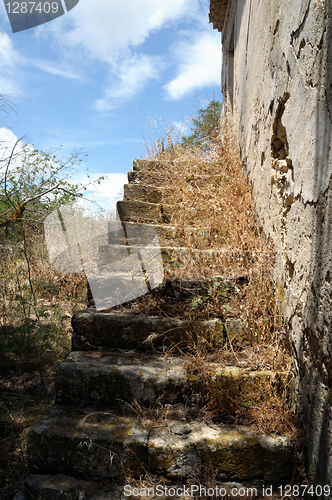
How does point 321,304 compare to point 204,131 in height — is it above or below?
below

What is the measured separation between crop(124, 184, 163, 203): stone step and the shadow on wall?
2.53m

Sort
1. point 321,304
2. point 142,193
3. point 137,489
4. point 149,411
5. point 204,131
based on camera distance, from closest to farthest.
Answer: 1. point 321,304
2. point 137,489
3. point 149,411
4. point 142,193
5. point 204,131

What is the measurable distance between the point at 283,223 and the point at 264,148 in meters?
0.87

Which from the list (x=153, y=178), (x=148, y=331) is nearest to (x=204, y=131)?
(x=153, y=178)

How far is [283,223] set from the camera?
6.80 ft

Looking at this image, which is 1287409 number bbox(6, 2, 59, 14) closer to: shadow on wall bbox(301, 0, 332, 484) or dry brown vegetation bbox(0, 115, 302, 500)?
dry brown vegetation bbox(0, 115, 302, 500)

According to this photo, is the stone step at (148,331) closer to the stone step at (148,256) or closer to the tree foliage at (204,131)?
the stone step at (148,256)

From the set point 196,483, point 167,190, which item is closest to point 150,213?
point 167,190

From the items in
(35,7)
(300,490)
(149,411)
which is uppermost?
(35,7)

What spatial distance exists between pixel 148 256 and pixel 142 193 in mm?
1398

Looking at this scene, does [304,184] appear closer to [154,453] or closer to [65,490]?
[154,453]

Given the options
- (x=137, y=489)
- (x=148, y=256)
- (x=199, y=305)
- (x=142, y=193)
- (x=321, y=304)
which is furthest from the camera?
(x=142, y=193)

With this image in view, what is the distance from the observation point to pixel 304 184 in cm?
168

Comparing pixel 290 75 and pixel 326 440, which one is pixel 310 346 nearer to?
pixel 326 440
